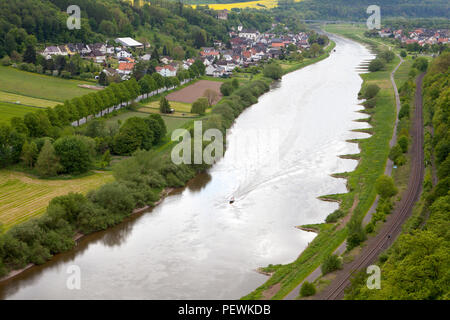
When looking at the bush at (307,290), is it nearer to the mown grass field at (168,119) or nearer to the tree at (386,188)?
the tree at (386,188)

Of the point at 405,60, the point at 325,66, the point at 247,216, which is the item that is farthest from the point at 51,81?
the point at 405,60

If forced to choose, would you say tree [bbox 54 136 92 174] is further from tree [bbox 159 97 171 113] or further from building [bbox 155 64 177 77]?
building [bbox 155 64 177 77]

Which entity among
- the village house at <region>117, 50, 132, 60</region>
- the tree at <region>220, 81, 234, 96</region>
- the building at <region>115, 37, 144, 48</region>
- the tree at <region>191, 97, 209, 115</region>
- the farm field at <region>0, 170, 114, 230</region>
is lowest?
the farm field at <region>0, 170, 114, 230</region>

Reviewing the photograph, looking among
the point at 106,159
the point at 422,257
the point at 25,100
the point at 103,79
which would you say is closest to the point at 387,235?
the point at 422,257

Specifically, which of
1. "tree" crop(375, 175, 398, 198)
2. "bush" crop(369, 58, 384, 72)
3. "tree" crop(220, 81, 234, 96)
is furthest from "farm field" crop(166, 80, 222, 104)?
"tree" crop(375, 175, 398, 198)

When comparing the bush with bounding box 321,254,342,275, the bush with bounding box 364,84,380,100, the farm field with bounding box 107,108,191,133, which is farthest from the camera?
the bush with bounding box 364,84,380,100

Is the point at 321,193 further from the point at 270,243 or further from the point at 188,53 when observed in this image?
the point at 188,53
